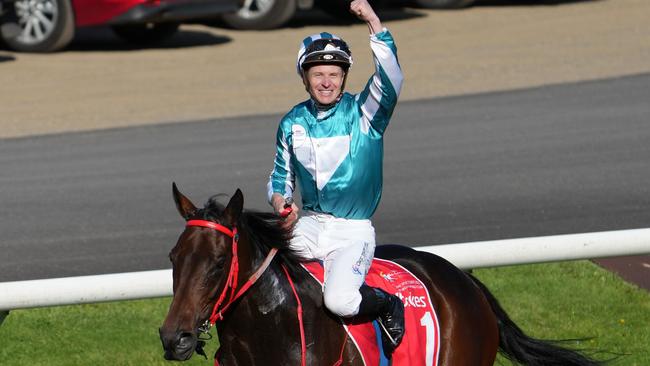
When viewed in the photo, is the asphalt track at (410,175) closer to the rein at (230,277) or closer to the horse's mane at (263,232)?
the horse's mane at (263,232)

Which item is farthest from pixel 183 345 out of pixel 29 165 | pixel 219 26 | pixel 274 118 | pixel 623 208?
pixel 219 26

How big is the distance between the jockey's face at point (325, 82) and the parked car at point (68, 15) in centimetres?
1279

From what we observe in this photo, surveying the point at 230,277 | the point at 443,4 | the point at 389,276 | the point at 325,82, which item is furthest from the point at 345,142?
the point at 443,4

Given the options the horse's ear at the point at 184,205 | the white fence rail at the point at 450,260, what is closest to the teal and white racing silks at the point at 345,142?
the horse's ear at the point at 184,205

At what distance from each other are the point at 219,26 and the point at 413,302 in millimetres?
15710

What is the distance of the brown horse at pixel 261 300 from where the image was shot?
240 inches

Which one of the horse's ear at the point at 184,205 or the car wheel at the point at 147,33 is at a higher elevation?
the horse's ear at the point at 184,205

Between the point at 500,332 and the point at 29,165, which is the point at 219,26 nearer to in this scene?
the point at 29,165

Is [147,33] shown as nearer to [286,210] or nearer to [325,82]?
[325,82]

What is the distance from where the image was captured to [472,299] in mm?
7492

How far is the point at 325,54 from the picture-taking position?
675 cm

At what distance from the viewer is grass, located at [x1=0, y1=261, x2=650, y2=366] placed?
9.22 m

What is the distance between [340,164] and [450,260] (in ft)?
6.54

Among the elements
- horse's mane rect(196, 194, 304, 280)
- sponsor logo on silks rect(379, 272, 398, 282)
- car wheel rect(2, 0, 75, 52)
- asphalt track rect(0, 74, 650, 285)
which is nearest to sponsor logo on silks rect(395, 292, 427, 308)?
sponsor logo on silks rect(379, 272, 398, 282)
